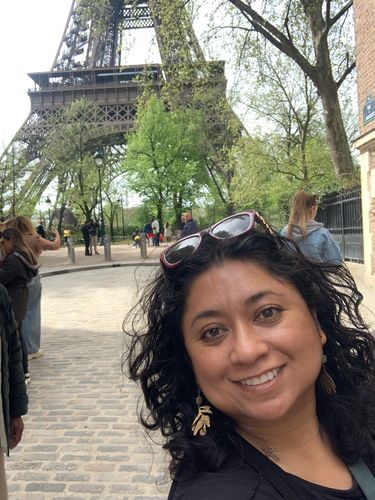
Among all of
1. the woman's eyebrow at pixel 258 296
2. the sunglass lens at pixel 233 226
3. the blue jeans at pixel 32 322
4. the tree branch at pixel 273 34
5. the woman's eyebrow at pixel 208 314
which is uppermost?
the tree branch at pixel 273 34

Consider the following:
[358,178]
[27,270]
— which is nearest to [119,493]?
[27,270]

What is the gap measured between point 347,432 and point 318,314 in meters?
0.37

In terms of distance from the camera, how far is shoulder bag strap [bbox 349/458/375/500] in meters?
1.19

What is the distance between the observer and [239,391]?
122 centimetres

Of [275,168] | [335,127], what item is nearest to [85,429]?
[335,127]

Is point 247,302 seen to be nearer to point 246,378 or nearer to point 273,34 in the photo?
point 246,378

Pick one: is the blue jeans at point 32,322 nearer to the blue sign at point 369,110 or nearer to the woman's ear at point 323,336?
the woman's ear at point 323,336

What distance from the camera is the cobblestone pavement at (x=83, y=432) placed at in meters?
3.24

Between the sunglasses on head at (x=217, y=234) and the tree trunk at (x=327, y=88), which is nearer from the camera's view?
the sunglasses on head at (x=217, y=234)

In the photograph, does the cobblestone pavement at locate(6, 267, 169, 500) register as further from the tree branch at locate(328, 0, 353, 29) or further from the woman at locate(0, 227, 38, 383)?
the tree branch at locate(328, 0, 353, 29)

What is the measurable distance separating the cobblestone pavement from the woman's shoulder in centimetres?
88

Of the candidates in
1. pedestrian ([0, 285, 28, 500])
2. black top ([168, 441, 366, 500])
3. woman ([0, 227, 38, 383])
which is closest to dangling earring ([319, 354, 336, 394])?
black top ([168, 441, 366, 500])

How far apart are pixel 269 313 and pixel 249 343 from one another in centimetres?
11

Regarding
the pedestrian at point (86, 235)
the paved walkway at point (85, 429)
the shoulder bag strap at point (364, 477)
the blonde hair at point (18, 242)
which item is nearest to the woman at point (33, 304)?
the paved walkway at point (85, 429)
